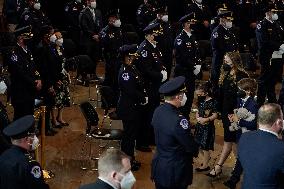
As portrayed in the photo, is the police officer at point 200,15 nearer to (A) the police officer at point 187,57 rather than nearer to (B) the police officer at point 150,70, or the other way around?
(A) the police officer at point 187,57

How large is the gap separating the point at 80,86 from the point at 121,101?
4.71 meters

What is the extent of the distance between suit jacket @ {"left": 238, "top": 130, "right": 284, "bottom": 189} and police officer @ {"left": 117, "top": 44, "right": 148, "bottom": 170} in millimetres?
3710

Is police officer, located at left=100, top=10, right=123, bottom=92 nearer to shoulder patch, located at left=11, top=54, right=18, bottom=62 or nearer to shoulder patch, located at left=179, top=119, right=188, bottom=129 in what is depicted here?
shoulder patch, located at left=11, top=54, right=18, bottom=62

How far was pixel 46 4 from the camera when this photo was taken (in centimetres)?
1675

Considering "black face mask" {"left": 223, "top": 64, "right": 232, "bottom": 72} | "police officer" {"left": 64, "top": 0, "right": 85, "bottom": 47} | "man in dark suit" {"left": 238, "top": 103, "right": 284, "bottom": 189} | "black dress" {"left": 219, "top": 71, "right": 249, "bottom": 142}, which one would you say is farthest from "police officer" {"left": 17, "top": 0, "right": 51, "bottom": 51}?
"man in dark suit" {"left": 238, "top": 103, "right": 284, "bottom": 189}

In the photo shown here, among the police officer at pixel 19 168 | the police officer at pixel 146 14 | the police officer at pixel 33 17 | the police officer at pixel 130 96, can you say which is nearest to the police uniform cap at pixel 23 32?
the police officer at pixel 130 96

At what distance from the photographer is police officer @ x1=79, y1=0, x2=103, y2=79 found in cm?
1388

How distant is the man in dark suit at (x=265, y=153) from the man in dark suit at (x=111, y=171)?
1381 millimetres

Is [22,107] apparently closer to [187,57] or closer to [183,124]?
[187,57]

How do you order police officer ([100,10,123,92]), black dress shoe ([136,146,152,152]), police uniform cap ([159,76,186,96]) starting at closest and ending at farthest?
police uniform cap ([159,76,186,96])
black dress shoe ([136,146,152,152])
police officer ([100,10,123,92])

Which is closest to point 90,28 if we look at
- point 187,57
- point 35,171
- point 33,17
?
point 33,17

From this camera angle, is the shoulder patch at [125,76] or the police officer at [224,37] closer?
the shoulder patch at [125,76]

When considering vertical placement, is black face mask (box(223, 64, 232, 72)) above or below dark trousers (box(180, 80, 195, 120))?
above

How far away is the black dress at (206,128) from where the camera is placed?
27.8ft
